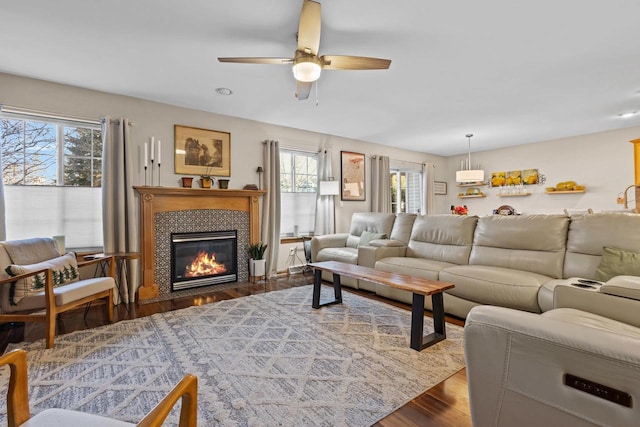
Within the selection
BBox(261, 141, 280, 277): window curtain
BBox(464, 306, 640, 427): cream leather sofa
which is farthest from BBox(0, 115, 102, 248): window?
BBox(464, 306, 640, 427): cream leather sofa

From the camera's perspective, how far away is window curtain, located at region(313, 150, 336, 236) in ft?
18.1

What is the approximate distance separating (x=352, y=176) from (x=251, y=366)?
4.53 m

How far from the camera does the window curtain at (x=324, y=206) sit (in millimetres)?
5523

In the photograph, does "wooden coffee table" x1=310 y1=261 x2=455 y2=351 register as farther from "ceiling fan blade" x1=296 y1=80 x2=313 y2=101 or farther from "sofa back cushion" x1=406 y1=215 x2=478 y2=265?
"ceiling fan blade" x1=296 y1=80 x2=313 y2=101

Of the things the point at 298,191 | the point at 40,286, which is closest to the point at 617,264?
the point at 298,191

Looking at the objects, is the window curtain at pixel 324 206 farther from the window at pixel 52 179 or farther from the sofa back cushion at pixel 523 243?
the window at pixel 52 179

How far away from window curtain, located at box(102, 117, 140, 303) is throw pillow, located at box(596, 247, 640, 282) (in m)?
4.70

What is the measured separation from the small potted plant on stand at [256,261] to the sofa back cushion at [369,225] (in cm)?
145

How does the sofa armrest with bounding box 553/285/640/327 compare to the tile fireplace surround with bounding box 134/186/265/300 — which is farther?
the tile fireplace surround with bounding box 134/186/265/300

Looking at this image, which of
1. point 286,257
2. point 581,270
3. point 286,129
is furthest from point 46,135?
point 581,270

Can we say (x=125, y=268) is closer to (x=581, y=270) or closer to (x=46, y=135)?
(x=46, y=135)

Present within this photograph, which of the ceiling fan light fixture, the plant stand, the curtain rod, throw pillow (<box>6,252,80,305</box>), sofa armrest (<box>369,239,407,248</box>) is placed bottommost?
the plant stand

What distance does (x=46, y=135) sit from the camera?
11.0ft

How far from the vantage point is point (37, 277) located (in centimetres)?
251
